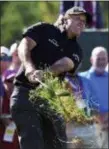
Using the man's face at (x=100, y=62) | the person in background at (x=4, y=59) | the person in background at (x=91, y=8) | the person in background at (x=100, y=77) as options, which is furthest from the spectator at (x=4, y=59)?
the person in background at (x=91, y=8)

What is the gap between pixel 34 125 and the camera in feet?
24.7

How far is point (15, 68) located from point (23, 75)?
247 cm

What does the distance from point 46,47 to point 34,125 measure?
77 cm

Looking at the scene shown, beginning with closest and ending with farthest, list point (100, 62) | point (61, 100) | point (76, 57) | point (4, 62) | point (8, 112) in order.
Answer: point (61, 100), point (76, 57), point (8, 112), point (4, 62), point (100, 62)

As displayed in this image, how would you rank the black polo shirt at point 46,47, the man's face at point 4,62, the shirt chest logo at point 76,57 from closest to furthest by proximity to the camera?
the black polo shirt at point 46,47 → the shirt chest logo at point 76,57 → the man's face at point 4,62

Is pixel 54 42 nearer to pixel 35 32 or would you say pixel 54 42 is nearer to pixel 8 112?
pixel 35 32

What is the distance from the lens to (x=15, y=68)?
399 inches

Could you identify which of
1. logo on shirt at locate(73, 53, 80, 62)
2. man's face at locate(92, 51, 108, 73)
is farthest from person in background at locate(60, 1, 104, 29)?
logo on shirt at locate(73, 53, 80, 62)

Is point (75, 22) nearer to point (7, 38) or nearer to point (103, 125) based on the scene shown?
point (103, 125)

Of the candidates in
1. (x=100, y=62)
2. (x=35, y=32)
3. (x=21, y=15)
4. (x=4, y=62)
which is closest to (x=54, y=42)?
(x=35, y=32)

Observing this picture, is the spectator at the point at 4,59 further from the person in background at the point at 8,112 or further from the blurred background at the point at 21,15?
the blurred background at the point at 21,15

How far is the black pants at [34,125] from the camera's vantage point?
24.7ft

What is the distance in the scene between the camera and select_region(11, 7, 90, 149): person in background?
755 centimetres

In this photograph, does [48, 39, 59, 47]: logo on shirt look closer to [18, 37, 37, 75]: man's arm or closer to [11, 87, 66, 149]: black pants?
[18, 37, 37, 75]: man's arm
